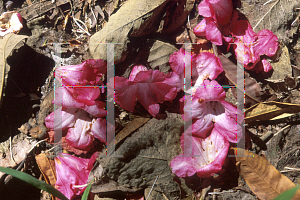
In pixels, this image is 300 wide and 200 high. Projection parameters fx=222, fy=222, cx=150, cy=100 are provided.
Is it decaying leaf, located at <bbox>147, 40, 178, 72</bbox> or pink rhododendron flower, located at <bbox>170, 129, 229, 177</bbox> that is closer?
pink rhododendron flower, located at <bbox>170, 129, 229, 177</bbox>

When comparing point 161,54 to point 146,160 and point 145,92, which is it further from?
point 146,160

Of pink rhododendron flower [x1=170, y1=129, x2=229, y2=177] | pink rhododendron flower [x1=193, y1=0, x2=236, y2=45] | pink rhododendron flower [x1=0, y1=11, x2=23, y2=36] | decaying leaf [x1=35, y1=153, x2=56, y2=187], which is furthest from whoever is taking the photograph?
pink rhododendron flower [x1=0, y1=11, x2=23, y2=36]

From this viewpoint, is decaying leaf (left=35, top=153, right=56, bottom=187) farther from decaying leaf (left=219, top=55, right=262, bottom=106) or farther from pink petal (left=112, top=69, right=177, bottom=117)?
decaying leaf (left=219, top=55, right=262, bottom=106)

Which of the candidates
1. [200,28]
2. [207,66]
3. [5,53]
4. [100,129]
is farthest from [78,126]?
[200,28]

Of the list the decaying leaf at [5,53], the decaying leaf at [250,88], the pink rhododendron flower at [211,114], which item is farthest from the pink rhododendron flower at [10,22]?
the decaying leaf at [250,88]

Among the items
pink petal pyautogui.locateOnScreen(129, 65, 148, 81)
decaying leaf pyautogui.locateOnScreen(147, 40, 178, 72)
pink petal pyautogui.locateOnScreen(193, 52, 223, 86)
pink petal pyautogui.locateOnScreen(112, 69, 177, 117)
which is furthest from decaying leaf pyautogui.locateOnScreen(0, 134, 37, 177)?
pink petal pyautogui.locateOnScreen(193, 52, 223, 86)

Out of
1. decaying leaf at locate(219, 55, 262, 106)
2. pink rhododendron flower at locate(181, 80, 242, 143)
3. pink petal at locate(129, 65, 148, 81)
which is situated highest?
pink petal at locate(129, 65, 148, 81)
